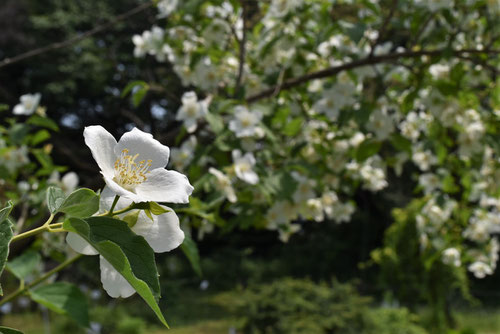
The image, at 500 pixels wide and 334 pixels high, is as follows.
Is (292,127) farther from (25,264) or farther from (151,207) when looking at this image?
(151,207)

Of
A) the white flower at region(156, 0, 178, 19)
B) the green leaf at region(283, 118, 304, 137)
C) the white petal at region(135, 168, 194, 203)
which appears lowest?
the green leaf at region(283, 118, 304, 137)

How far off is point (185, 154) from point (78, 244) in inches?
44.0

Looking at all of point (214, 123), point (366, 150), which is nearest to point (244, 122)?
point (214, 123)

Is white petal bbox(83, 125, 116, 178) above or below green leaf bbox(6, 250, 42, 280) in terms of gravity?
above

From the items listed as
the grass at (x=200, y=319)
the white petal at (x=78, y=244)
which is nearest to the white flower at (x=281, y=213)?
the white petal at (x=78, y=244)

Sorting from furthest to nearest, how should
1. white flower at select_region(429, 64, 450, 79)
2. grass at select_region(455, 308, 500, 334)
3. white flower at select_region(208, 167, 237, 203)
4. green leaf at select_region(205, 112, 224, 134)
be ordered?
grass at select_region(455, 308, 500, 334) → white flower at select_region(429, 64, 450, 79) → green leaf at select_region(205, 112, 224, 134) → white flower at select_region(208, 167, 237, 203)

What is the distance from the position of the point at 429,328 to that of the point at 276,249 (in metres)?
5.14

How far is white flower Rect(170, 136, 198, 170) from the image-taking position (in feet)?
5.23

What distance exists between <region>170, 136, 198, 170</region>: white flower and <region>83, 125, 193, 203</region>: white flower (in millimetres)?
1106

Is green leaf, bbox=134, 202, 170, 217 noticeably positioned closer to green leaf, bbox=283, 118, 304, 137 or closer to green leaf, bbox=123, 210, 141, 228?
green leaf, bbox=123, 210, 141, 228

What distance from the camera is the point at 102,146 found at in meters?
0.44

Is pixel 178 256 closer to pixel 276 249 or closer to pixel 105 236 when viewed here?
pixel 276 249

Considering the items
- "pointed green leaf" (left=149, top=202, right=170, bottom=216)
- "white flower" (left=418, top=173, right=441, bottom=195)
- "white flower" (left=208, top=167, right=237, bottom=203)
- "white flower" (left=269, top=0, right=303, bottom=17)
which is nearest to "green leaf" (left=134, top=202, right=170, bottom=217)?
"pointed green leaf" (left=149, top=202, right=170, bottom=216)

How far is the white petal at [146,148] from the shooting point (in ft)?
1.53
